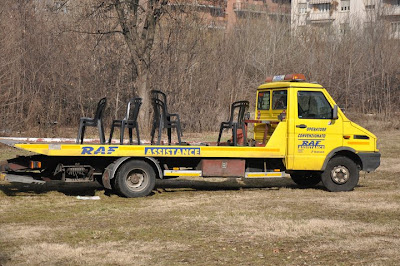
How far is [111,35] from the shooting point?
32219 mm

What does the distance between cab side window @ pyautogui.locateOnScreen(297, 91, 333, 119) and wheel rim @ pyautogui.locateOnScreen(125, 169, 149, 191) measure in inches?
138

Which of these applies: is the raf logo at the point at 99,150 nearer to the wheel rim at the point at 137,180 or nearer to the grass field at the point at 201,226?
the wheel rim at the point at 137,180

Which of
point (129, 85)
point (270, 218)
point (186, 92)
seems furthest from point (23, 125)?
point (270, 218)

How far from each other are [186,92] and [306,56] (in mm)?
12000

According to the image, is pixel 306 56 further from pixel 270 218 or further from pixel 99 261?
pixel 99 261

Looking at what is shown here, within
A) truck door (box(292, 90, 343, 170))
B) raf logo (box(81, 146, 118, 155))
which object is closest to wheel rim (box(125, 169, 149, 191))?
raf logo (box(81, 146, 118, 155))

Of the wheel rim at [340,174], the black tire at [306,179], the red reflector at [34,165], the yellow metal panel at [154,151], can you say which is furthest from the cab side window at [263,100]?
the red reflector at [34,165]

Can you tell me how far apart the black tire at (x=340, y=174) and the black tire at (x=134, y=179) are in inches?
152

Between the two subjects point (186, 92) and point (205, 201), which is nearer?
point (205, 201)

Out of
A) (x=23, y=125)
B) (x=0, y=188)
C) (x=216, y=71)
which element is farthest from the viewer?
(x=216, y=71)

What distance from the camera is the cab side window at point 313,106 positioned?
14289 mm

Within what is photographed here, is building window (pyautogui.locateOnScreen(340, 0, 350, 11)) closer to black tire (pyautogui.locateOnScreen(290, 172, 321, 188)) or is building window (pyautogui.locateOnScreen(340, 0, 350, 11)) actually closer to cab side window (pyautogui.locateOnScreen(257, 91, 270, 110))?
black tire (pyautogui.locateOnScreen(290, 172, 321, 188))

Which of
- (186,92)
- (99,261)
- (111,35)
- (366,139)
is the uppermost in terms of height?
(111,35)

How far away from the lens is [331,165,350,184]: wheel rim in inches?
579
